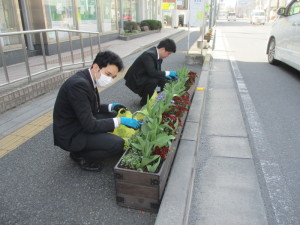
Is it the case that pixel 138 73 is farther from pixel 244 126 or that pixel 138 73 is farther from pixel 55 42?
pixel 55 42

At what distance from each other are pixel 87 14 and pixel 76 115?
10.9 meters

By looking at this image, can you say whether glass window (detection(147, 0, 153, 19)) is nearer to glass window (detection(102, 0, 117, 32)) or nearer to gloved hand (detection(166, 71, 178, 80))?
glass window (detection(102, 0, 117, 32))

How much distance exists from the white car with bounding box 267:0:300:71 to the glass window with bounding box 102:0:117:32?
29.4 feet

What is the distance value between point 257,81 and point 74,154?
529 centimetres

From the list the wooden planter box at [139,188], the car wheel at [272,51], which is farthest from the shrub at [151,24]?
the wooden planter box at [139,188]

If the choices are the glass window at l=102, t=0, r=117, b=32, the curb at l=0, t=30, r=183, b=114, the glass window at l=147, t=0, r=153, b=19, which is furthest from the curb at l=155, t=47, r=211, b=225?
the glass window at l=147, t=0, r=153, b=19

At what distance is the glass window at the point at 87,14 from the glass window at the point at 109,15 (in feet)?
3.25

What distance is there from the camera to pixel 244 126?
13.1 ft

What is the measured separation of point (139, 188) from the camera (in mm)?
2186

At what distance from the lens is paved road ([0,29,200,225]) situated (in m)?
2.20

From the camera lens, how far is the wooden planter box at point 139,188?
83.7 inches

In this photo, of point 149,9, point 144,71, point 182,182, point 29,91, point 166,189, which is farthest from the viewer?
point 149,9

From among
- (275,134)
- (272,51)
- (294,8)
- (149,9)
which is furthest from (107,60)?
(149,9)

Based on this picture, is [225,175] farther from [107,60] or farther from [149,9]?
[149,9]
